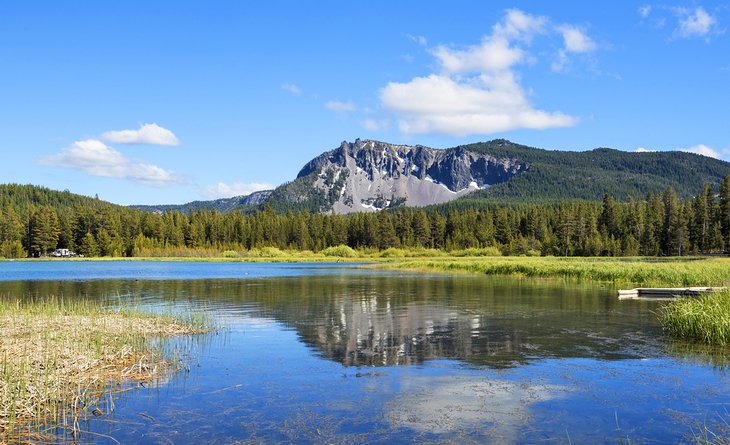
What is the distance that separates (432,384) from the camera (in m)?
18.5

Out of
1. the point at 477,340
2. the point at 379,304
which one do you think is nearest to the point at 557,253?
the point at 379,304

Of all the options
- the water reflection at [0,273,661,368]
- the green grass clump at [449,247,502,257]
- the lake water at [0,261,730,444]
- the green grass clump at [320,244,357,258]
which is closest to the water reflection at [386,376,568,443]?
the lake water at [0,261,730,444]

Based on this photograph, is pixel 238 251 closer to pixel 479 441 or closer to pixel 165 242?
pixel 165 242

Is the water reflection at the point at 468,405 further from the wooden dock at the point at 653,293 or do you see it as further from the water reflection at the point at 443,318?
the wooden dock at the point at 653,293

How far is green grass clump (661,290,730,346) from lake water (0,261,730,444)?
41.0 inches

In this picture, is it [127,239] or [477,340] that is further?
[127,239]

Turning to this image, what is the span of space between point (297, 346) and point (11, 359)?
10987 mm

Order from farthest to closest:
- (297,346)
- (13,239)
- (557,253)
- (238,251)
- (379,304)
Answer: (238,251)
(13,239)
(557,253)
(379,304)
(297,346)

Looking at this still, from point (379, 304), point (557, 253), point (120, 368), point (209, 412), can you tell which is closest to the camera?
point (209, 412)

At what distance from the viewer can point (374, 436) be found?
13.7 metres

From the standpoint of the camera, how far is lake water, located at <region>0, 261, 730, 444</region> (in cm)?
1409

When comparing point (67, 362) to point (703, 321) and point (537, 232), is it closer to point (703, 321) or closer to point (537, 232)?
point (703, 321)

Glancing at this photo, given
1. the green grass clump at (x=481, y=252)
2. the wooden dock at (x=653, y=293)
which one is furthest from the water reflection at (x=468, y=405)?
the green grass clump at (x=481, y=252)

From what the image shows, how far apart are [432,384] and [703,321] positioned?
15.5 meters
